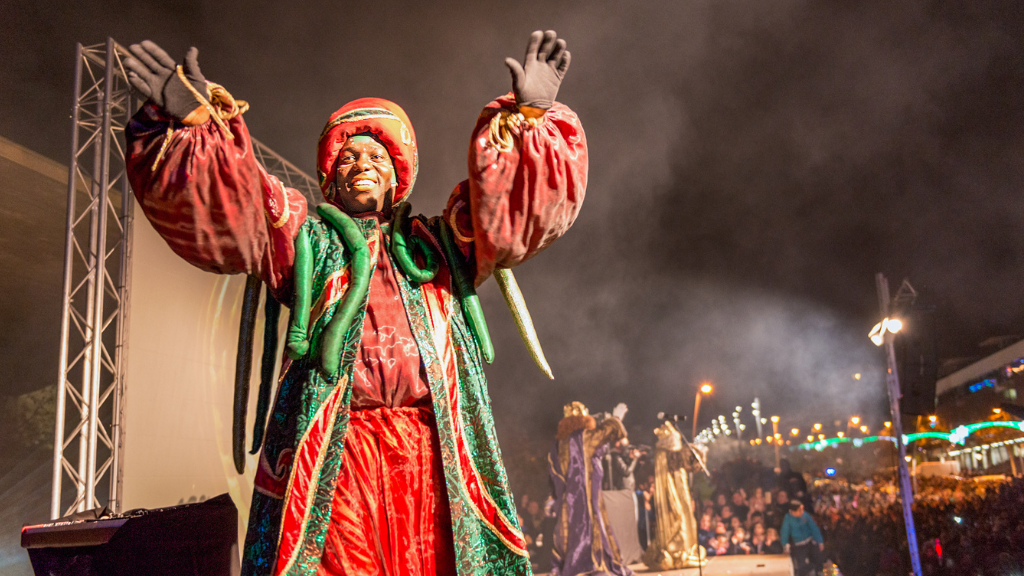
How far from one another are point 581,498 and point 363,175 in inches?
274

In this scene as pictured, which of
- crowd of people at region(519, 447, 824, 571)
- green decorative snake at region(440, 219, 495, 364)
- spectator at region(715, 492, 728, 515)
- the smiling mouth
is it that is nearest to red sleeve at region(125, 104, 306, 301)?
the smiling mouth

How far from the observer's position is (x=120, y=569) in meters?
1.80

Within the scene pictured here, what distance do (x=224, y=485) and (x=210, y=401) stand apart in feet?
2.60

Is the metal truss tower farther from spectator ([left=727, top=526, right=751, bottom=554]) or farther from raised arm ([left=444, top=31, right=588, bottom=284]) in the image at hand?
spectator ([left=727, top=526, right=751, bottom=554])

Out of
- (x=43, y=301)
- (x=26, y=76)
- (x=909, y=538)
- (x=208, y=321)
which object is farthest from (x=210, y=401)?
(x=909, y=538)

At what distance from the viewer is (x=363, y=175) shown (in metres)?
1.63

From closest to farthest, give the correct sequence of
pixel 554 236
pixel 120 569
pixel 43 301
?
pixel 554 236 → pixel 120 569 → pixel 43 301

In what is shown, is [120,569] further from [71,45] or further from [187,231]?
[71,45]

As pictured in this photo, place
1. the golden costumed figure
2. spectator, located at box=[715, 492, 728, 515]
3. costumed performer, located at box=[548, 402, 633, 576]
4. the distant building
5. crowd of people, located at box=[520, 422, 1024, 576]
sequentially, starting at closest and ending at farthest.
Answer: crowd of people, located at box=[520, 422, 1024, 576] → the distant building → costumed performer, located at box=[548, 402, 633, 576] → the golden costumed figure → spectator, located at box=[715, 492, 728, 515]

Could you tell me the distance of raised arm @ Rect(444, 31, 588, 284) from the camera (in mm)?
1314

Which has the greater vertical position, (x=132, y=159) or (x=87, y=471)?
(x=132, y=159)

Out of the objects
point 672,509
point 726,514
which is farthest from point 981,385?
point 672,509

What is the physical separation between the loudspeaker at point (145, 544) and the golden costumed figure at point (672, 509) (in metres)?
8.61

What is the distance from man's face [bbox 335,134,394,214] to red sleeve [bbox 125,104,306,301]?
0.84 ft
